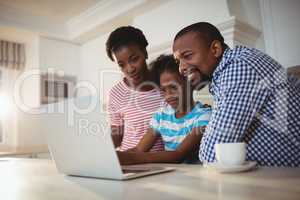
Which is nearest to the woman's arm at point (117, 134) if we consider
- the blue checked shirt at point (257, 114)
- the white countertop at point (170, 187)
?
the blue checked shirt at point (257, 114)

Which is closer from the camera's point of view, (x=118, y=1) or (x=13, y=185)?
(x=13, y=185)

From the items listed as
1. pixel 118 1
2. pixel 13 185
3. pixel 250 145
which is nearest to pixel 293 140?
pixel 250 145

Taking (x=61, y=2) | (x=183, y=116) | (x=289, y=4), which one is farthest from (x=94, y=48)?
(x=183, y=116)

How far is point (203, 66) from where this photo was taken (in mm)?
1091

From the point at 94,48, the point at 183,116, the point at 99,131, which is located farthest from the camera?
the point at 94,48

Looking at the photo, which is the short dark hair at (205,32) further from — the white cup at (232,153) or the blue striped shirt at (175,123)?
the white cup at (232,153)

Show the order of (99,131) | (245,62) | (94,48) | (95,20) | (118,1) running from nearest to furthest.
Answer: (99,131) → (245,62) → (118,1) → (95,20) → (94,48)

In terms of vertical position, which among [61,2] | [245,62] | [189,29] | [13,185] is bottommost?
[13,185]

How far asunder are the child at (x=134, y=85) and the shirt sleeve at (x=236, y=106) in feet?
2.12

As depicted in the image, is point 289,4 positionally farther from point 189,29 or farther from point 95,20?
point 95,20

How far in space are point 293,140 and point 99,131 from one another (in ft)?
1.84

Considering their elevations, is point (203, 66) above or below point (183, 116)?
above

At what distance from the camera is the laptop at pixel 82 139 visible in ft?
2.06

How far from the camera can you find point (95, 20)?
11.3ft
